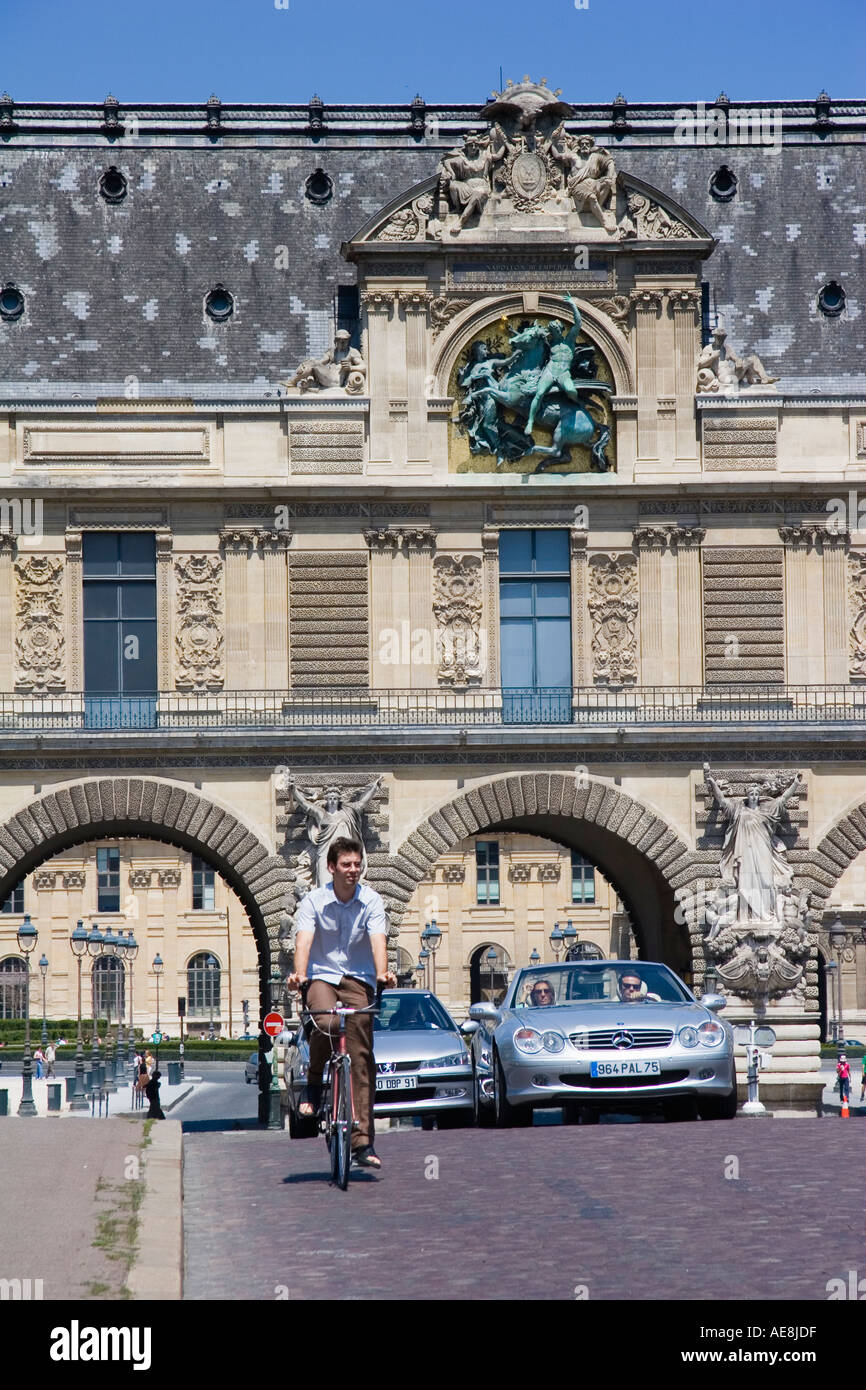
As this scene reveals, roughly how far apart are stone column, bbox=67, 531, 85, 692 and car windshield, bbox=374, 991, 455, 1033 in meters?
18.6

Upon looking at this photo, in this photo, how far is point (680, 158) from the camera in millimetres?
50156

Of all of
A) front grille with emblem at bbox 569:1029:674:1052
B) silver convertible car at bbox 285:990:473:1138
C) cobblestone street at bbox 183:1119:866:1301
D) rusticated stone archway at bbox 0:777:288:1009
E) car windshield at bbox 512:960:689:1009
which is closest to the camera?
cobblestone street at bbox 183:1119:866:1301

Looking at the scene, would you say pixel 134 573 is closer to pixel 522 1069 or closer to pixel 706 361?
pixel 706 361

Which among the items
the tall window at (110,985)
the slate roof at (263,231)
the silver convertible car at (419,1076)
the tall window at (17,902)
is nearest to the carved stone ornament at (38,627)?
the slate roof at (263,231)

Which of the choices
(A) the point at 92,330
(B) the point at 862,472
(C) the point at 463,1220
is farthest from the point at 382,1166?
(A) the point at 92,330

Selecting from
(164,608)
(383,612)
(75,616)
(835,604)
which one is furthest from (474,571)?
(75,616)

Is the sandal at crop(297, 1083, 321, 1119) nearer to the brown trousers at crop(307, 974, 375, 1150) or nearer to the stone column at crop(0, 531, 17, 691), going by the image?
the brown trousers at crop(307, 974, 375, 1150)

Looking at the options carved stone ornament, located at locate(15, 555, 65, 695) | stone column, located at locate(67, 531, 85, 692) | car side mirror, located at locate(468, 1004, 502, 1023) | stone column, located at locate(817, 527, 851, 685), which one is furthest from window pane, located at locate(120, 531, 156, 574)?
car side mirror, located at locate(468, 1004, 502, 1023)

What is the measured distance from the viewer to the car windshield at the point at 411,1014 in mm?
25875

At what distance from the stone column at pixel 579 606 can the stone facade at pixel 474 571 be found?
5cm

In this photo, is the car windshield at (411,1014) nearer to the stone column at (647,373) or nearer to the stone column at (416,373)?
the stone column at (416,373)

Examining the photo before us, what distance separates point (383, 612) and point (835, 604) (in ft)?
27.5

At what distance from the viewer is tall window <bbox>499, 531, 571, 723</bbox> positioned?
44.9 metres

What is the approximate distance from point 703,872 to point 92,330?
16.0m
